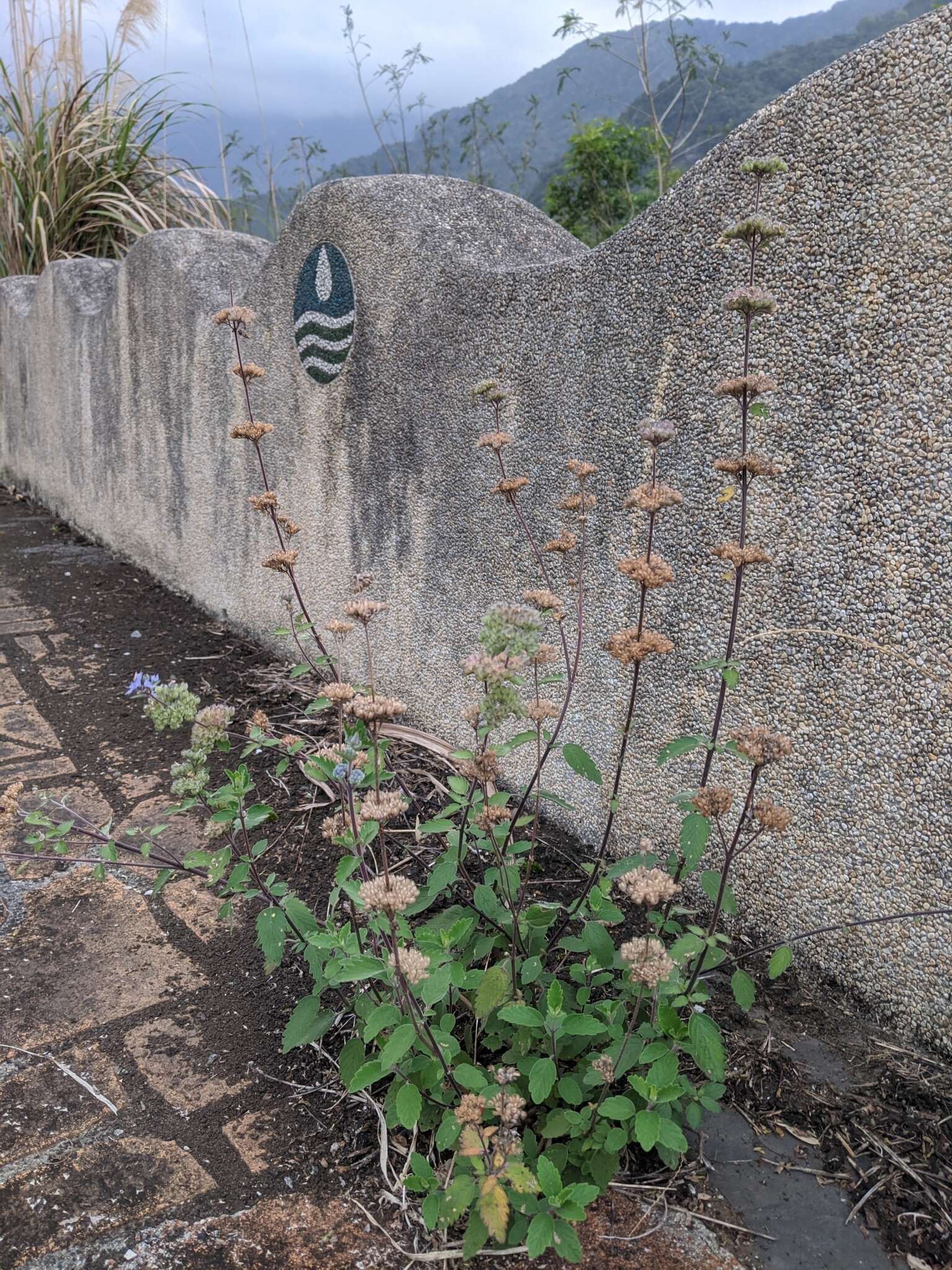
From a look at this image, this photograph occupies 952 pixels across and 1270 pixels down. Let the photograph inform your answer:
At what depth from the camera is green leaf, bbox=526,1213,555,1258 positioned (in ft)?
3.96

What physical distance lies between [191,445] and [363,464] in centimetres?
146

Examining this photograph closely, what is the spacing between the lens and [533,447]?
2.32m

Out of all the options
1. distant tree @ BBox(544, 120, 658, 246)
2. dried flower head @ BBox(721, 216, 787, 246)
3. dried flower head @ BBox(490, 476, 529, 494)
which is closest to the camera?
dried flower head @ BBox(721, 216, 787, 246)

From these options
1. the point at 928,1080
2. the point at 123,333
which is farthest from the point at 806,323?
the point at 123,333

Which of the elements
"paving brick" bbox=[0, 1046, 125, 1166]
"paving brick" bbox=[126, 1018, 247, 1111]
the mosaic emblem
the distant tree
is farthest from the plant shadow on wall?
the distant tree

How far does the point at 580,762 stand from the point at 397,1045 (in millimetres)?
571

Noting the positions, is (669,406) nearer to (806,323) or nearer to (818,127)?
(806,323)

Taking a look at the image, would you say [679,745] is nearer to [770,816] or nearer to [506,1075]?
[770,816]

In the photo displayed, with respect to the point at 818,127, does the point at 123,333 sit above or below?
below

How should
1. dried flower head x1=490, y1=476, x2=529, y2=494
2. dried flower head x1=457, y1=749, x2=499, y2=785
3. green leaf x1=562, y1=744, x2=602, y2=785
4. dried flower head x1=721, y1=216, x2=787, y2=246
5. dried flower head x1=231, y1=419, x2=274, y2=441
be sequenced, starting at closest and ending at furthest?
dried flower head x1=721, y1=216, x2=787, y2=246, dried flower head x1=457, y1=749, x2=499, y2=785, green leaf x1=562, y1=744, x2=602, y2=785, dried flower head x1=490, y1=476, x2=529, y2=494, dried flower head x1=231, y1=419, x2=274, y2=441

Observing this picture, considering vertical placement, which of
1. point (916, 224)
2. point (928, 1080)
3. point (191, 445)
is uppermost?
point (916, 224)

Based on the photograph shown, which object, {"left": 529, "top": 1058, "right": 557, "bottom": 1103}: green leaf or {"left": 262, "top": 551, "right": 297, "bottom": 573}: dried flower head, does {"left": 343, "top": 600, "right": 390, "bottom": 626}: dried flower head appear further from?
{"left": 529, "top": 1058, "right": 557, "bottom": 1103}: green leaf

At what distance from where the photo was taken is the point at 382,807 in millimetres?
1399

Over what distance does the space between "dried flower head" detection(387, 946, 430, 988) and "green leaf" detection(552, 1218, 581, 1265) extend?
360 mm
